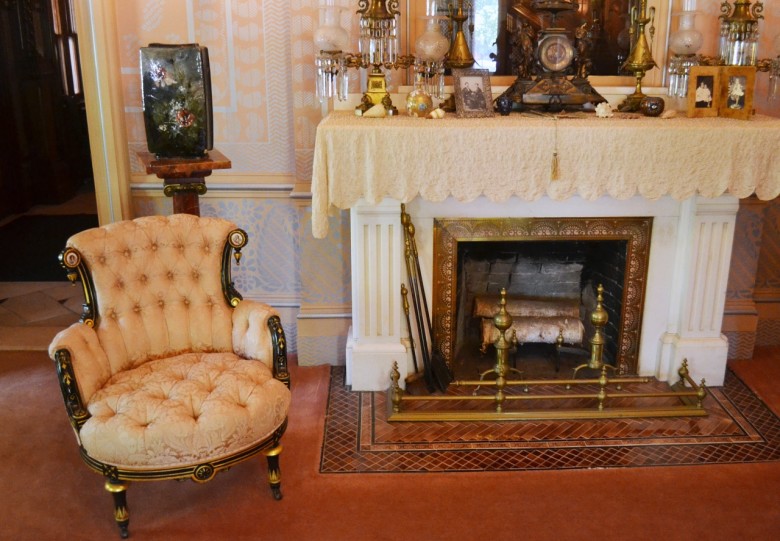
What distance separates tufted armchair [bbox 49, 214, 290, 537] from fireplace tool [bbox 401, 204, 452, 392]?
83 centimetres

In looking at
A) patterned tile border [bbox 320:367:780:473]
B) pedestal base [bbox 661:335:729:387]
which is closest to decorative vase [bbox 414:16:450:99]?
patterned tile border [bbox 320:367:780:473]

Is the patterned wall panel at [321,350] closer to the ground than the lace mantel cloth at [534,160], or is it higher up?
closer to the ground

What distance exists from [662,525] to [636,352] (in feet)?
4.19

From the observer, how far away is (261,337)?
10.6 feet

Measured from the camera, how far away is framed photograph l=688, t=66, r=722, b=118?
12.0ft

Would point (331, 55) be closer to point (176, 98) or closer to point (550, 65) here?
point (176, 98)

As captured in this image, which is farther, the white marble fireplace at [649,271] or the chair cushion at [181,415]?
the white marble fireplace at [649,271]

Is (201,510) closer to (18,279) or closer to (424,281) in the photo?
(424,281)

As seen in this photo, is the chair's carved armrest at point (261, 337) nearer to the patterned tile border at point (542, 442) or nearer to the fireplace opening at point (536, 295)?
the patterned tile border at point (542, 442)

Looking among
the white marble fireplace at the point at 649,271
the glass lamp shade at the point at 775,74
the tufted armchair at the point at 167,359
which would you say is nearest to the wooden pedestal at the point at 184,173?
the tufted armchair at the point at 167,359

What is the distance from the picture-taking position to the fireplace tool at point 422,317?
3.81m

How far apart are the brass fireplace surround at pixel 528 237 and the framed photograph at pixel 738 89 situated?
0.63m

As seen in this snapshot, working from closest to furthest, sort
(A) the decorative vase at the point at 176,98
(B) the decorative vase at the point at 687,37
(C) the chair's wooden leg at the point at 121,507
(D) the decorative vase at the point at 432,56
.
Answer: (C) the chair's wooden leg at the point at 121,507, (A) the decorative vase at the point at 176,98, (D) the decorative vase at the point at 432,56, (B) the decorative vase at the point at 687,37

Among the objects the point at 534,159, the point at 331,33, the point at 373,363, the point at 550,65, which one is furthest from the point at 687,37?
the point at 373,363
